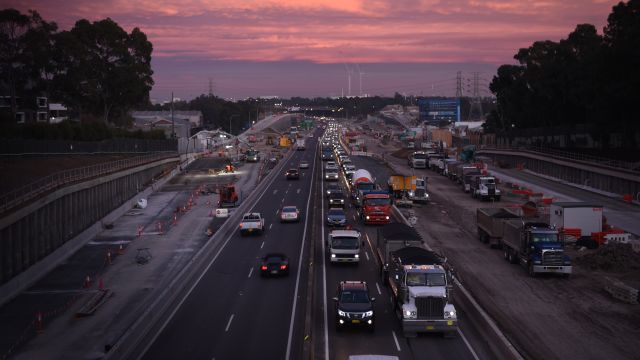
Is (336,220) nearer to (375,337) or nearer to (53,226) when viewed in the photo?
(53,226)

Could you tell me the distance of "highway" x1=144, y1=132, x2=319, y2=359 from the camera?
80.4 feet

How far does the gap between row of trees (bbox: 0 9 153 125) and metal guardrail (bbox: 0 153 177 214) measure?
21245 mm

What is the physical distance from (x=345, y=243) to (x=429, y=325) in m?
14.0

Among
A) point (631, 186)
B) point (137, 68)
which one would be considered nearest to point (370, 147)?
point (137, 68)

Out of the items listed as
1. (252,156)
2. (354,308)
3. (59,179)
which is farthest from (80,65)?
(354,308)

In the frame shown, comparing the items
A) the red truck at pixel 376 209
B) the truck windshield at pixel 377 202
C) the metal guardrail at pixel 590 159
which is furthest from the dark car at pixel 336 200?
the metal guardrail at pixel 590 159

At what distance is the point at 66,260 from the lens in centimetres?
4653

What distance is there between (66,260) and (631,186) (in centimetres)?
5367

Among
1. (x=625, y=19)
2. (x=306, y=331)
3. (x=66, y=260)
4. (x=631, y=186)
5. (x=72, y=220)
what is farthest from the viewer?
(x=625, y=19)

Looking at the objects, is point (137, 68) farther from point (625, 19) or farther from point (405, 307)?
point (405, 307)

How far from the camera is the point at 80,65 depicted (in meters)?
108

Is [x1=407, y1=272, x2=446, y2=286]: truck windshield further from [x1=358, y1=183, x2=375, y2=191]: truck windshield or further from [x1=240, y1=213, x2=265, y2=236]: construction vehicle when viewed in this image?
[x1=358, y1=183, x2=375, y2=191]: truck windshield

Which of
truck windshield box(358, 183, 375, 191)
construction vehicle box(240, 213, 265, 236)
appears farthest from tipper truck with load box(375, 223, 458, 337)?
truck windshield box(358, 183, 375, 191)

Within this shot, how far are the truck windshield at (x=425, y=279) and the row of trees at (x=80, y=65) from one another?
83.1 metres
